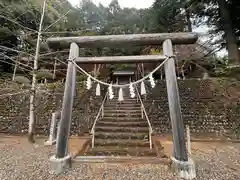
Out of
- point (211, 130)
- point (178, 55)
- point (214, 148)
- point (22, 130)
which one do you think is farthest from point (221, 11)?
point (22, 130)

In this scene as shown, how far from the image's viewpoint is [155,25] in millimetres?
7988

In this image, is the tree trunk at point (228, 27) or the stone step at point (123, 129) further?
the tree trunk at point (228, 27)

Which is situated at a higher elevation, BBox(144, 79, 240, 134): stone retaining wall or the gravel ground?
BBox(144, 79, 240, 134): stone retaining wall

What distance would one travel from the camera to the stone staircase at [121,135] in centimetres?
328

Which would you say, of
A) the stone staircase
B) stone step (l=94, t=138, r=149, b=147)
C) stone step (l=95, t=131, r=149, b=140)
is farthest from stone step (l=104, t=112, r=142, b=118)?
stone step (l=94, t=138, r=149, b=147)

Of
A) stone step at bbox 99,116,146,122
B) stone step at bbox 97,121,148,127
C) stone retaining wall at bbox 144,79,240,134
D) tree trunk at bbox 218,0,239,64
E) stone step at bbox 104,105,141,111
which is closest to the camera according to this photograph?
stone step at bbox 97,121,148,127

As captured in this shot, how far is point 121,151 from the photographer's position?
130 inches

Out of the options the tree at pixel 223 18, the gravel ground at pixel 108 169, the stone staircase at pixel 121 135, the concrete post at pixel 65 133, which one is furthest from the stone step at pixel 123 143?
the tree at pixel 223 18

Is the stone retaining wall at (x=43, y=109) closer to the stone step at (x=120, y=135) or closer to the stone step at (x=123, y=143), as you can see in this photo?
the stone step at (x=120, y=135)

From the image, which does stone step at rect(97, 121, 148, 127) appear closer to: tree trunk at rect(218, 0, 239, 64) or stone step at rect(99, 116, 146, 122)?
stone step at rect(99, 116, 146, 122)

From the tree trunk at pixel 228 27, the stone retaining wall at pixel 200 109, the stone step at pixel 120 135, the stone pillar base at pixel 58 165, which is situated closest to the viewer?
the stone pillar base at pixel 58 165

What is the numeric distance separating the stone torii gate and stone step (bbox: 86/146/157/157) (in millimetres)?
772

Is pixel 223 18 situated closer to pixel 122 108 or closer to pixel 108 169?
pixel 122 108

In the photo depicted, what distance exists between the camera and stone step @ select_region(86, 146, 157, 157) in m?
3.19
